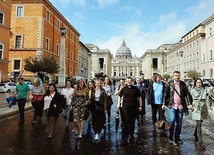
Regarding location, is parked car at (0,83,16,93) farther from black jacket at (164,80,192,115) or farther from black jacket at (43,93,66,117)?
black jacket at (164,80,192,115)

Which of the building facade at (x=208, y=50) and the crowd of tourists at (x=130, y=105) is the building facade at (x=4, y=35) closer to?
the crowd of tourists at (x=130, y=105)

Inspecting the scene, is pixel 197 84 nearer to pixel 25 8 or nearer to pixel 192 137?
pixel 192 137

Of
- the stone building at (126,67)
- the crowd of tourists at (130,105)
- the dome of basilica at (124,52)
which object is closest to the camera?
the crowd of tourists at (130,105)

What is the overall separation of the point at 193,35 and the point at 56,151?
60.7m

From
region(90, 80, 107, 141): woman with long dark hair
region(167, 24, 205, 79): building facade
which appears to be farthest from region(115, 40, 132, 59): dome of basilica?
region(90, 80, 107, 141): woman with long dark hair

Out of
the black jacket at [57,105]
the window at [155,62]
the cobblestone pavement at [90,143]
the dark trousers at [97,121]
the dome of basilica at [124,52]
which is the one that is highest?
the dome of basilica at [124,52]

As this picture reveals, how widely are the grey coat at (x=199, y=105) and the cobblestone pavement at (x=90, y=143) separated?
744 millimetres

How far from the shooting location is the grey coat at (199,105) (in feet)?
19.2

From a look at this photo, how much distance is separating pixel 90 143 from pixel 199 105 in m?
2.94

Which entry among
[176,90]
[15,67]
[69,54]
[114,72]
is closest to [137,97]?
[176,90]

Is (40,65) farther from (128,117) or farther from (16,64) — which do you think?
(128,117)

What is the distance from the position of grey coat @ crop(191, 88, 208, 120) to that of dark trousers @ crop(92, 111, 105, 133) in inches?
96.2

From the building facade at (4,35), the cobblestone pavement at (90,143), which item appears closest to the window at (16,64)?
the building facade at (4,35)

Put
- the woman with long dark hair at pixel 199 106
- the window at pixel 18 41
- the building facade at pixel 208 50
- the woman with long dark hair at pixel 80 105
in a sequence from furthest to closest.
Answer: the building facade at pixel 208 50
the window at pixel 18 41
the woman with long dark hair at pixel 80 105
the woman with long dark hair at pixel 199 106
